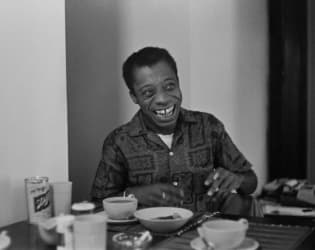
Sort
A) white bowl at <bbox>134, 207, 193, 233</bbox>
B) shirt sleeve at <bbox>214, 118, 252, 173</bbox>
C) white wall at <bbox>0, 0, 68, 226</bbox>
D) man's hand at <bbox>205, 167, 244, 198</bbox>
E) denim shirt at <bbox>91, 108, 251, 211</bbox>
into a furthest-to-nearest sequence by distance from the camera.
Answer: shirt sleeve at <bbox>214, 118, 252, 173</bbox>, denim shirt at <bbox>91, 108, 251, 211</bbox>, man's hand at <bbox>205, 167, 244, 198</bbox>, white wall at <bbox>0, 0, 68, 226</bbox>, white bowl at <bbox>134, 207, 193, 233</bbox>

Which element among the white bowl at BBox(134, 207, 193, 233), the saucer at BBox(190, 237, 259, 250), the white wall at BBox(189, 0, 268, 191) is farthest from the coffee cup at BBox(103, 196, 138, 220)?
the white wall at BBox(189, 0, 268, 191)

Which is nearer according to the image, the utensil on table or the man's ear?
the utensil on table

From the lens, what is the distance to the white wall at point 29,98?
1.53 m

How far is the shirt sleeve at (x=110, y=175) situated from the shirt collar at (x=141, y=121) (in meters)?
0.09

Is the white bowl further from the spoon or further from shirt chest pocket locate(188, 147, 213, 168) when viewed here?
shirt chest pocket locate(188, 147, 213, 168)

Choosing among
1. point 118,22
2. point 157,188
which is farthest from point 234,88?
point 157,188

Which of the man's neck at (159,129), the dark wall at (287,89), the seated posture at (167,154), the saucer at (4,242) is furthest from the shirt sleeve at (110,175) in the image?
the dark wall at (287,89)

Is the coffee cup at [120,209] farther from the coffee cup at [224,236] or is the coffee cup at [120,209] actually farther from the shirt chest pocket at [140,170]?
the shirt chest pocket at [140,170]

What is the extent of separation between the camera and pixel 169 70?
200 cm

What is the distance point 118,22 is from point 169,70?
345 mm

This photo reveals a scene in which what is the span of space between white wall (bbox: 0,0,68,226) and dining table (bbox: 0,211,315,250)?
18cm

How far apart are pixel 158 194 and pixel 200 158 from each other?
239 mm

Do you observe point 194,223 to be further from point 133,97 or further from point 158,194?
point 133,97

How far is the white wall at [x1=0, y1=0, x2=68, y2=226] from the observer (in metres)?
1.53
